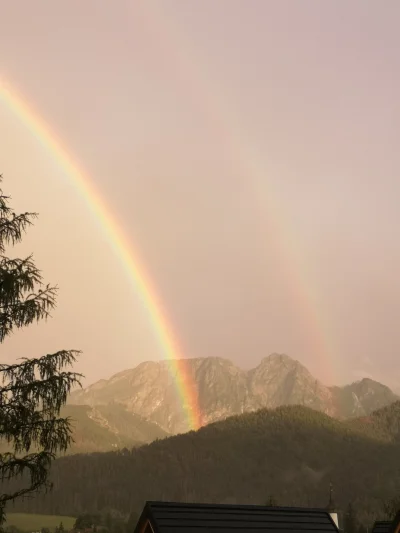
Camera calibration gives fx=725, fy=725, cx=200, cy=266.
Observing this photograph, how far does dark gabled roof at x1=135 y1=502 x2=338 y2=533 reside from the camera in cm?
2098

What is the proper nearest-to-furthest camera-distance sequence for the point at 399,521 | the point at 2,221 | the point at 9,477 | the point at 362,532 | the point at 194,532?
the point at 9,477 < the point at 2,221 < the point at 194,532 < the point at 399,521 < the point at 362,532

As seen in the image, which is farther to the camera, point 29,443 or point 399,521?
point 399,521

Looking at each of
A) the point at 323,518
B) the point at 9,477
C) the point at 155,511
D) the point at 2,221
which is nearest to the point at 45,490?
the point at 9,477

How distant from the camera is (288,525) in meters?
23.6

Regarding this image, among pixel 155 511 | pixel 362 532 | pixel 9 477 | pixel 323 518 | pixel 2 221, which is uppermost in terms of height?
pixel 362 532

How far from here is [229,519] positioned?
22.3 metres

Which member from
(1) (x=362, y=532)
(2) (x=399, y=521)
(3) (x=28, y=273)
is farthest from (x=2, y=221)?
(1) (x=362, y=532)

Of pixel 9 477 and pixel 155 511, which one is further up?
A: pixel 155 511

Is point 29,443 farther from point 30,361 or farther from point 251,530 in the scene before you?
point 251,530

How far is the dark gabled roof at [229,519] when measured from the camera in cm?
2098

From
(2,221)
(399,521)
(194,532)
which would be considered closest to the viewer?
(2,221)

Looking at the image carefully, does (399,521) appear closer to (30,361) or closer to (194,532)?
(194,532)

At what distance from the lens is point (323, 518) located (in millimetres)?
24906

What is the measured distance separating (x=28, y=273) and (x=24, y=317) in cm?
104
